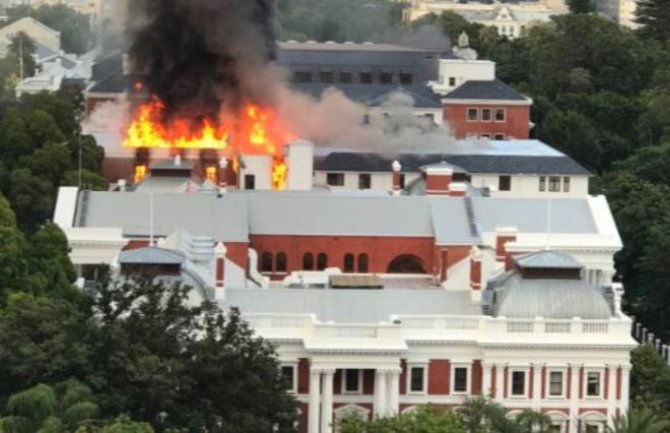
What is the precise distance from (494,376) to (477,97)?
6988 centimetres

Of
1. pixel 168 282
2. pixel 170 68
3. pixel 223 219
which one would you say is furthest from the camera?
pixel 170 68

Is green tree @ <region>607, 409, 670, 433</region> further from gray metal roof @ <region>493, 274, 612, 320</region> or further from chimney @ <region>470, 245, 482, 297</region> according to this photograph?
chimney @ <region>470, 245, 482, 297</region>

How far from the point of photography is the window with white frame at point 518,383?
7262cm

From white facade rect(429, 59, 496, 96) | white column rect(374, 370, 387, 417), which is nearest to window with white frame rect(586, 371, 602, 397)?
white column rect(374, 370, 387, 417)

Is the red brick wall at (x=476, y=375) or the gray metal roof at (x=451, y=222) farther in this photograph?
the gray metal roof at (x=451, y=222)

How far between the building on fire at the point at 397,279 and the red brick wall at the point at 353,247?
4cm

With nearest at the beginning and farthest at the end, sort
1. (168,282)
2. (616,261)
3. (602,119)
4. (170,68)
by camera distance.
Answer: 1. (168,282)
2. (616,261)
3. (170,68)
4. (602,119)

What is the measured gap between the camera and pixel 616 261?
10125 centimetres

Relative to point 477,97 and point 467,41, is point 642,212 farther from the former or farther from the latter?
point 467,41

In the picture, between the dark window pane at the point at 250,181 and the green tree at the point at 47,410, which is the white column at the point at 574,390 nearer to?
the green tree at the point at 47,410

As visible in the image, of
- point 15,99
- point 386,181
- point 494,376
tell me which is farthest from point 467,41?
point 494,376

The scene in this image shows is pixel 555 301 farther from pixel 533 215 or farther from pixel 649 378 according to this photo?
pixel 533 215

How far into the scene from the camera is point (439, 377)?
7300 centimetres

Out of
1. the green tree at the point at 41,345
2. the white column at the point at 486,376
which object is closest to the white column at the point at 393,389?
the white column at the point at 486,376
